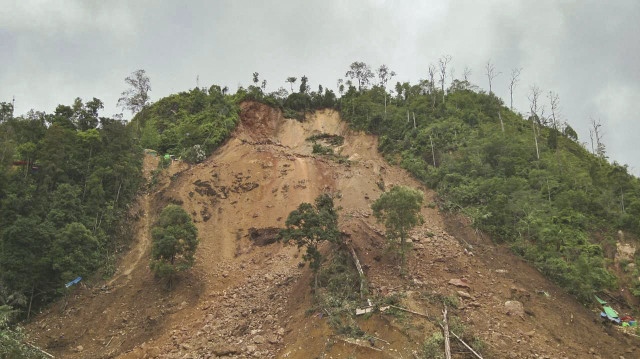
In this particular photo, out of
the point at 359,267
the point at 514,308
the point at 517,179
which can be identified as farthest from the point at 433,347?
the point at 517,179

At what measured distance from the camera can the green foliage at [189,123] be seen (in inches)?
1619

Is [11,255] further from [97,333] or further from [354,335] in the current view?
[354,335]

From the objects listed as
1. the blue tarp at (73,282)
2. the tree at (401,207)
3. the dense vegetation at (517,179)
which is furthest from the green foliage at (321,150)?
the blue tarp at (73,282)

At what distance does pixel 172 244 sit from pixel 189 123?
992 inches

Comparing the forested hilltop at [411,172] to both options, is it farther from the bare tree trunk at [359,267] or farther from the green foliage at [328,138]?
the bare tree trunk at [359,267]

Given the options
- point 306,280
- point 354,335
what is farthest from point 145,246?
point 354,335

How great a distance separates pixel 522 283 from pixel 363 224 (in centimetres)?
880

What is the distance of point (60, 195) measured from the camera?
83.1ft

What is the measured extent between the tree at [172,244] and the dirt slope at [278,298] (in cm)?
117

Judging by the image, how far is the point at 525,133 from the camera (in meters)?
43.4

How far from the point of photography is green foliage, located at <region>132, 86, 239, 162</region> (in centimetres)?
4112

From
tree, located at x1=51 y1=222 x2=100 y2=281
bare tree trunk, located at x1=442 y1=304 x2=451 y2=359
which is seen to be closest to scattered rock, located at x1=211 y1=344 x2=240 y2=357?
bare tree trunk, located at x1=442 y1=304 x2=451 y2=359

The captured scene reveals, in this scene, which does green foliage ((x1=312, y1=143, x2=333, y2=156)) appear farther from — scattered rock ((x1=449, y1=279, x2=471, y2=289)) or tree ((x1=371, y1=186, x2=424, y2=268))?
scattered rock ((x1=449, y1=279, x2=471, y2=289))

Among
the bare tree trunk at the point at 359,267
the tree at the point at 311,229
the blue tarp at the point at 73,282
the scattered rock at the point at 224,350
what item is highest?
the tree at the point at 311,229
